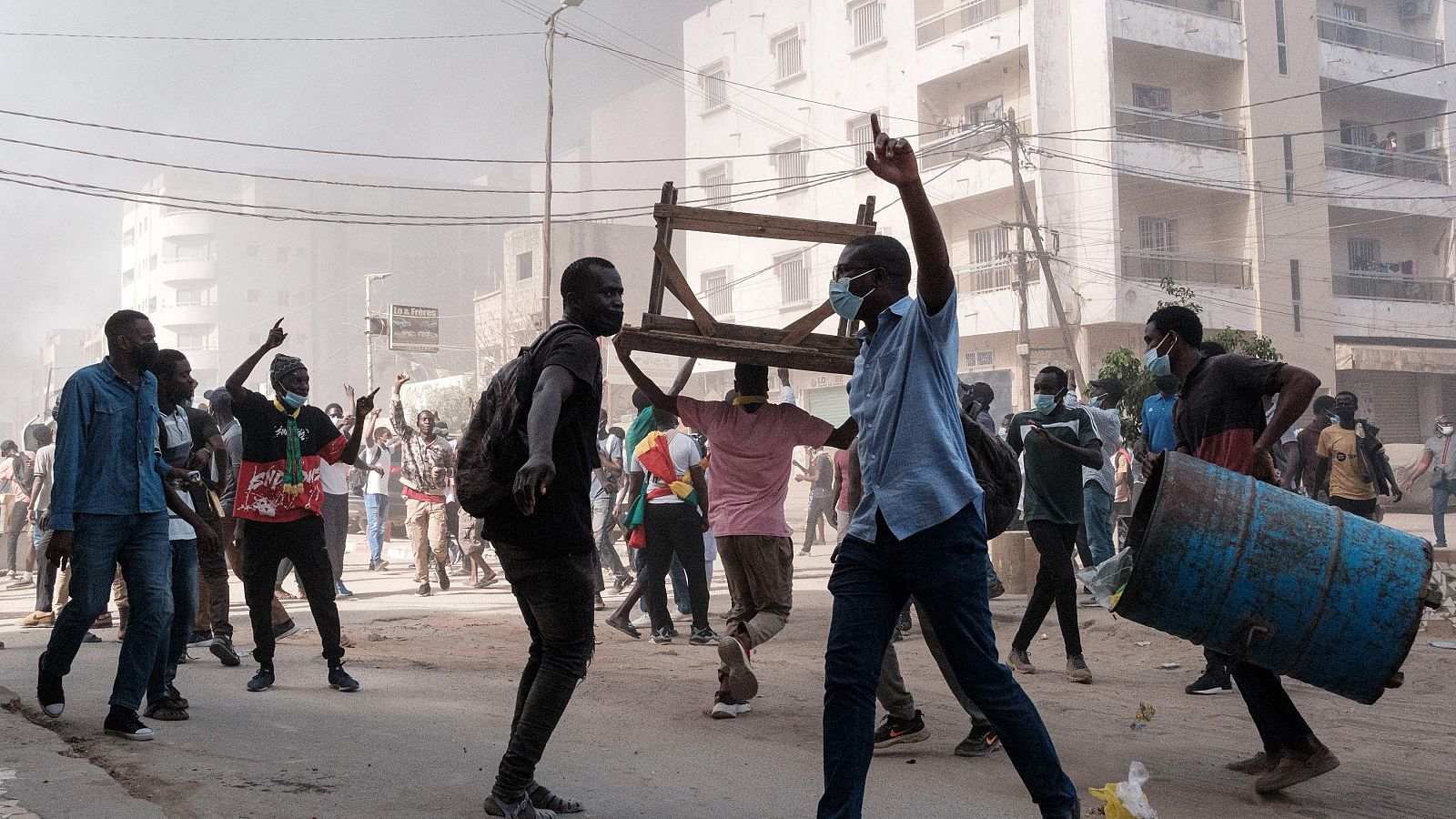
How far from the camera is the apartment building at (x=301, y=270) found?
7600cm

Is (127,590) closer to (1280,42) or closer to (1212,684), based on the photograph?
(1212,684)

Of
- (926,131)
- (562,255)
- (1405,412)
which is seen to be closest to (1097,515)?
(926,131)

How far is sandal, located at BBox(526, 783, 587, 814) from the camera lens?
375 centimetres

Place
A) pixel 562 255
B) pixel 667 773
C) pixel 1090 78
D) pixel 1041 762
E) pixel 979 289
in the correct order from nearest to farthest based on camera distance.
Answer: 1. pixel 1041 762
2. pixel 667 773
3. pixel 1090 78
4. pixel 979 289
5. pixel 562 255

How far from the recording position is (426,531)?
13008 millimetres

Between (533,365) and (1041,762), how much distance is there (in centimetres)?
190

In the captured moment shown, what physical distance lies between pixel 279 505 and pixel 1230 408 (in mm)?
4607

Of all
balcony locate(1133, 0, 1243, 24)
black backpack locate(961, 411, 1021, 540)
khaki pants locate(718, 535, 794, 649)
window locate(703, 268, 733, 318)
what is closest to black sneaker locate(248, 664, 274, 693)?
khaki pants locate(718, 535, 794, 649)

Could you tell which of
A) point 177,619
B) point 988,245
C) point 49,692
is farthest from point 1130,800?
point 988,245

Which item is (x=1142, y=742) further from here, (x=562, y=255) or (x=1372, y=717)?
(x=562, y=255)

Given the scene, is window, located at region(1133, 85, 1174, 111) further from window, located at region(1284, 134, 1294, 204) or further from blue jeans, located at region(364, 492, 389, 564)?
blue jeans, located at region(364, 492, 389, 564)

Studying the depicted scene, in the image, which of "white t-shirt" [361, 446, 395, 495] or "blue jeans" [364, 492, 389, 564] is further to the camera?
"blue jeans" [364, 492, 389, 564]

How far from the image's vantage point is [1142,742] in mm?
5211

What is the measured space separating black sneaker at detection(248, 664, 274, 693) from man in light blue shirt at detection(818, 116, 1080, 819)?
157 inches
